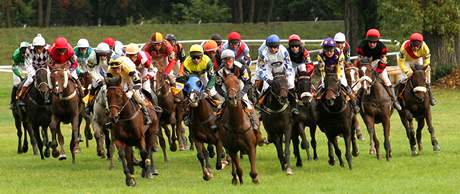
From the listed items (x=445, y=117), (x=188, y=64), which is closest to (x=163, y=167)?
(x=188, y=64)

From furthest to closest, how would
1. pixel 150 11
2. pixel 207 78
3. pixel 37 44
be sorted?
pixel 150 11 → pixel 37 44 → pixel 207 78

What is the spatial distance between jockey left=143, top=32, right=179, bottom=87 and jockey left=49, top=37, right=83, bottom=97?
151cm

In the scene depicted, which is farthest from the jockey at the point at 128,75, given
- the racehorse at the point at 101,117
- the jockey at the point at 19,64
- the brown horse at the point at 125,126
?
the jockey at the point at 19,64

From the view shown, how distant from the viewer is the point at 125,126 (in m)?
18.7

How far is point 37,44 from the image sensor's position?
2338 centimetres

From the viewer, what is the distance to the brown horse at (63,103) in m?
22.3

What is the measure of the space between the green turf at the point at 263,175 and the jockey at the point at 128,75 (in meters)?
1.31

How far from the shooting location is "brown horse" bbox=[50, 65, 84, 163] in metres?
22.3

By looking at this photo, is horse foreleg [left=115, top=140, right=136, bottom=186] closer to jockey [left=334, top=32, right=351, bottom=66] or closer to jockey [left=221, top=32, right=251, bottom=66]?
jockey [left=221, top=32, right=251, bottom=66]

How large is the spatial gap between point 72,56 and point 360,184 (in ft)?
24.6

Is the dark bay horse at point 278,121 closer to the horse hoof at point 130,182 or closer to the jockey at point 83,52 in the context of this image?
the horse hoof at point 130,182

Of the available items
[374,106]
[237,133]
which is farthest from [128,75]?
[374,106]

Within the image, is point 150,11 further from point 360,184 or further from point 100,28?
point 360,184

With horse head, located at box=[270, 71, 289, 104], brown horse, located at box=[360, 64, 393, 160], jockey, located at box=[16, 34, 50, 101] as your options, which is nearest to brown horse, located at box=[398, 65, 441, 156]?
brown horse, located at box=[360, 64, 393, 160]
